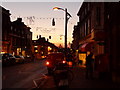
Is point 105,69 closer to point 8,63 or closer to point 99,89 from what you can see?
point 99,89

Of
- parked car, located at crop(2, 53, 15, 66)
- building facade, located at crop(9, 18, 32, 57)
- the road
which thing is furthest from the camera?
building facade, located at crop(9, 18, 32, 57)

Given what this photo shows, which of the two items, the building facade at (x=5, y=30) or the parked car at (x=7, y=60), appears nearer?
the parked car at (x=7, y=60)

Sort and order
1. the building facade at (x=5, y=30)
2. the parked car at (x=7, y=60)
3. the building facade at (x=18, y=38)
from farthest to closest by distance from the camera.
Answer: the building facade at (x=18, y=38) < the building facade at (x=5, y=30) < the parked car at (x=7, y=60)

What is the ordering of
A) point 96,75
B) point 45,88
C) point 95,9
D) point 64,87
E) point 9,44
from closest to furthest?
point 64,87 < point 45,88 < point 96,75 < point 95,9 < point 9,44

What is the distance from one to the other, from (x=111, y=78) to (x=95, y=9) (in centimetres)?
1026

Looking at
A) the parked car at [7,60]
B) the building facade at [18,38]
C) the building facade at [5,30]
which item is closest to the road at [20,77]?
the parked car at [7,60]

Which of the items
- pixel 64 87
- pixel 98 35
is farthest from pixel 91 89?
pixel 98 35

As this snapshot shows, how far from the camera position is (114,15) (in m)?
12.1

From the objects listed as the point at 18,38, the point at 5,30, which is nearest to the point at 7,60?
the point at 5,30

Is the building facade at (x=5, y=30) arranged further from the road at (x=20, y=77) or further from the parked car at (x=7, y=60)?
the road at (x=20, y=77)

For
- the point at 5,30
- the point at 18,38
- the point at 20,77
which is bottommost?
the point at 20,77

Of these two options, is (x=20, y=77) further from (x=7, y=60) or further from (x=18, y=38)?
(x=18, y=38)

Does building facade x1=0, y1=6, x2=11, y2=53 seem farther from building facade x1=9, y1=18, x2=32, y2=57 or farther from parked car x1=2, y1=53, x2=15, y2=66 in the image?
parked car x1=2, y1=53, x2=15, y2=66

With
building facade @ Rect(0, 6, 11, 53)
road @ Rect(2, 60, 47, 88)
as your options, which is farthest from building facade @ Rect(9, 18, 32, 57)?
road @ Rect(2, 60, 47, 88)
